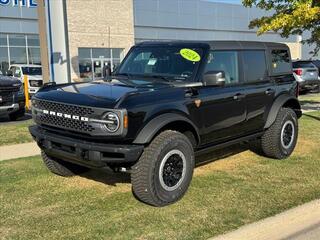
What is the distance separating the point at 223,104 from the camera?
19.4 ft

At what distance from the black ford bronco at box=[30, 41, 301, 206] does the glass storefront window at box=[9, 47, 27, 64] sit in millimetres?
32300

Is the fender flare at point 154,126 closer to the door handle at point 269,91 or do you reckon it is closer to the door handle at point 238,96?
the door handle at point 238,96

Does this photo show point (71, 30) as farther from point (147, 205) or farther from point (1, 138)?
point (147, 205)

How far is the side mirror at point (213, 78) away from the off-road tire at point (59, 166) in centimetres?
213

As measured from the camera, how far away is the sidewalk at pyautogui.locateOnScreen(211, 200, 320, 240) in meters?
4.42

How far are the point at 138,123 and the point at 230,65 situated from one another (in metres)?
2.05

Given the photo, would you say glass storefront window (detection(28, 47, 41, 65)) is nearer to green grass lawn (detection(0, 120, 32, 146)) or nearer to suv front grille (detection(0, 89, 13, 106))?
suv front grille (detection(0, 89, 13, 106))

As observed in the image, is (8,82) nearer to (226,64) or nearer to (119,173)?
(119,173)

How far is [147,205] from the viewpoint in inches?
203

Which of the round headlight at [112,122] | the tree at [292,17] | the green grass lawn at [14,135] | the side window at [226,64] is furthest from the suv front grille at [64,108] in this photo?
the tree at [292,17]

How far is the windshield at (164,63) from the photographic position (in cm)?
584

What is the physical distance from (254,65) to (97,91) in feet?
8.48

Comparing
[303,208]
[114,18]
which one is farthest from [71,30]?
[303,208]

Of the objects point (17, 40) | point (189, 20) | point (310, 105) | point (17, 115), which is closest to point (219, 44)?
point (17, 115)
